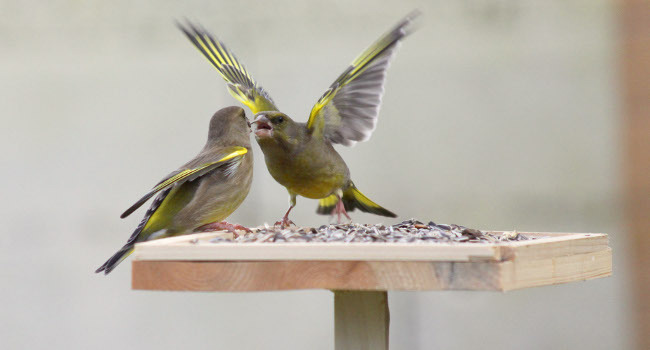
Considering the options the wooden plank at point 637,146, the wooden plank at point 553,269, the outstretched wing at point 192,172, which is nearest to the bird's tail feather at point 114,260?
the outstretched wing at point 192,172

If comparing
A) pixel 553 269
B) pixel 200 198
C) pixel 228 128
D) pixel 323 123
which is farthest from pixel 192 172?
pixel 553 269

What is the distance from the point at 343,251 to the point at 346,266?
0.04 meters

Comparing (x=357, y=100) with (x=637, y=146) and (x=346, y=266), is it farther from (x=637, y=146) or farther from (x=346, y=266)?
(x=637, y=146)

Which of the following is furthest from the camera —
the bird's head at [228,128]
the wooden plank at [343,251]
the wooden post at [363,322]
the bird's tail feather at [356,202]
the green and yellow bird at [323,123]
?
the bird's tail feather at [356,202]

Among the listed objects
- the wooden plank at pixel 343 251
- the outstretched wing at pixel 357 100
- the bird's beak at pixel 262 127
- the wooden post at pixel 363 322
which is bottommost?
the wooden post at pixel 363 322

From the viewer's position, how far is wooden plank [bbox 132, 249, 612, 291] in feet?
6.91

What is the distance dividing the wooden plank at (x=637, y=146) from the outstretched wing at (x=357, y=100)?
2095 millimetres

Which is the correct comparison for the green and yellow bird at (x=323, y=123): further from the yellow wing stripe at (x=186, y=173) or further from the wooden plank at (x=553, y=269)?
the wooden plank at (x=553, y=269)

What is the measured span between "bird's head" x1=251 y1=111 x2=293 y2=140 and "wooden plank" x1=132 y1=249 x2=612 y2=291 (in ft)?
3.19

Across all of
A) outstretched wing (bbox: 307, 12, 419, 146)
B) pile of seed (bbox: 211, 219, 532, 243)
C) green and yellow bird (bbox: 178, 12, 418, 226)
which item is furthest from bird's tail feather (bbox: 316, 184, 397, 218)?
pile of seed (bbox: 211, 219, 532, 243)

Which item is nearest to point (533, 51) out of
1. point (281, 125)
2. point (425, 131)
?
point (425, 131)

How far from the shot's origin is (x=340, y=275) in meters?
2.17

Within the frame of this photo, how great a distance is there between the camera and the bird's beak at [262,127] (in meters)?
3.08

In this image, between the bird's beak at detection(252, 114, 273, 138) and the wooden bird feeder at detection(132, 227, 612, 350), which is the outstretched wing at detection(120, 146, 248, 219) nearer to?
the bird's beak at detection(252, 114, 273, 138)
